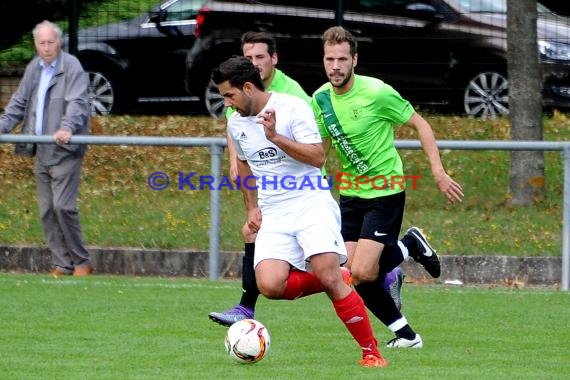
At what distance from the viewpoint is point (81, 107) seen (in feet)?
41.1

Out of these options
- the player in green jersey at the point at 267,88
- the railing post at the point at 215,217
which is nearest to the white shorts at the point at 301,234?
the player in green jersey at the point at 267,88

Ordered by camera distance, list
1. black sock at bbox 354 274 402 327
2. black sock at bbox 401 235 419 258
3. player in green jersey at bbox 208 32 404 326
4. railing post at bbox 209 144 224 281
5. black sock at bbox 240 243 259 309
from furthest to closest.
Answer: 1. railing post at bbox 209 144 224 281
2. black sock at bbox 401 235 419 258
3. black sock at bbox 240 243 259 309
4. player in green jersey at bbox 208 32 404 326
5. black sock at bbox 354 274 402 327

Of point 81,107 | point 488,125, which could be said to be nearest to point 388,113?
point 81,107

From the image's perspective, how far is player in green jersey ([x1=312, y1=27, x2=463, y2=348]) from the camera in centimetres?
895

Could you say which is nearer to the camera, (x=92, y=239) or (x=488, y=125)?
(x=92, y=239)

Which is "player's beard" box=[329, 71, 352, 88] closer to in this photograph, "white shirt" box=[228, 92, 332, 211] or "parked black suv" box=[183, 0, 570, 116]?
"white shirt" box=[228, 92, 332, 211]

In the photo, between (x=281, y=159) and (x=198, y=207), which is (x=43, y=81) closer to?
(x=198, y=207)

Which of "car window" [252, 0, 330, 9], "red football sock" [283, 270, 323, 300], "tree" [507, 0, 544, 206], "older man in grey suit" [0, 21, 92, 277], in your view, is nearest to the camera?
"red football sock" [283, 270, 323, 300]


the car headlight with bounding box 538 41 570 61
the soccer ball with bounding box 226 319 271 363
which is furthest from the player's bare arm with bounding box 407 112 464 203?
the car headlight with bounding box 538 41 570 61

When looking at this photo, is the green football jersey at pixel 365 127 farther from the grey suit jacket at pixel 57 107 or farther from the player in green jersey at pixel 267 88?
the grey suit jacket at pixel 57 107

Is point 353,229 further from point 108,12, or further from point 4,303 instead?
point 108,12

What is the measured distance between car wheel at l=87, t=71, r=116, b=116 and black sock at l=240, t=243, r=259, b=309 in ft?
27.6

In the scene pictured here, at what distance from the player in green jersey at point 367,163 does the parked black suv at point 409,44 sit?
27.7 feet

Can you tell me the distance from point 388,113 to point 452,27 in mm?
8578
